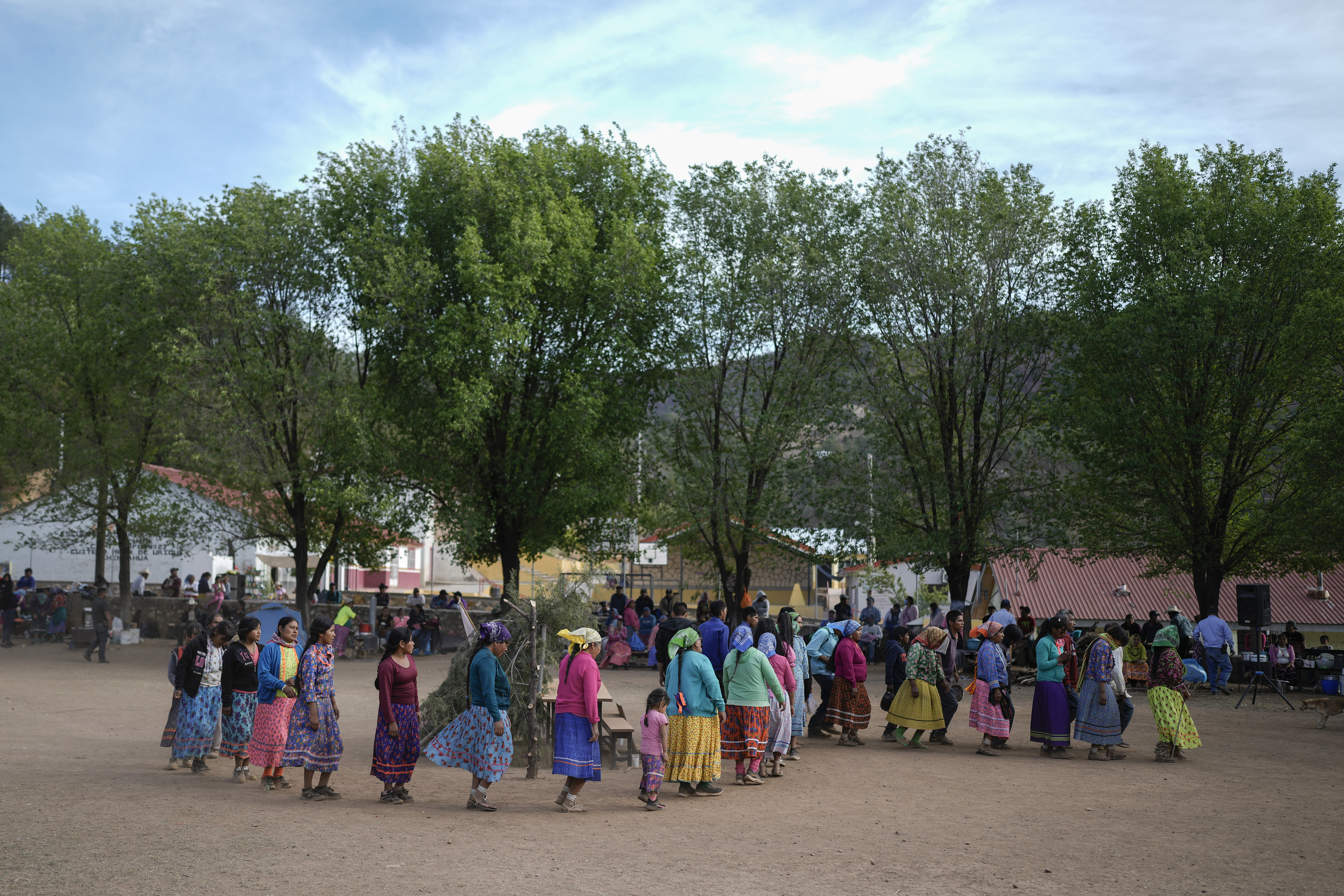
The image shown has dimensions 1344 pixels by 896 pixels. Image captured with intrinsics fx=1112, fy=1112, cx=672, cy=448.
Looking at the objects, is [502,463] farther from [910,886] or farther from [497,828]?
[910,886]

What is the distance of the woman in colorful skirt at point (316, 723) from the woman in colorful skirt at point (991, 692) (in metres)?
7.84

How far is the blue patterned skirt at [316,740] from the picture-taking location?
966cm

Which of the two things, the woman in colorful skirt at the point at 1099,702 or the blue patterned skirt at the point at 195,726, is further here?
the woman in colorful skirt at the point at 1099,702

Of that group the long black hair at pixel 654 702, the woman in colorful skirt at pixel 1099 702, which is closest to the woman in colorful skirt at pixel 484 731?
the long black hair at pixel 654 702

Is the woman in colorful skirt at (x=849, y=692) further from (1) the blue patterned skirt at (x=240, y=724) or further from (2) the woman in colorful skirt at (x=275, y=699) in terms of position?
(1) the blue patterned skirt at (x=240, y=724)

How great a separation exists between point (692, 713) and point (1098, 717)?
596 cm

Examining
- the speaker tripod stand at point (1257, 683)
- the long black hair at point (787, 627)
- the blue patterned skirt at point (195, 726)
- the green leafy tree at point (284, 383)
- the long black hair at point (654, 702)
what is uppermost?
the green leafy tree at point (284, 383)

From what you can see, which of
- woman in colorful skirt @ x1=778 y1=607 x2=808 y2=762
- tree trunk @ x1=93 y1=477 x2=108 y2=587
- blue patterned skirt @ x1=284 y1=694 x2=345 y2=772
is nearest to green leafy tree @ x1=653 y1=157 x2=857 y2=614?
woman in colorful skirt @ x1=778 y1=607 x2=808 y2=762

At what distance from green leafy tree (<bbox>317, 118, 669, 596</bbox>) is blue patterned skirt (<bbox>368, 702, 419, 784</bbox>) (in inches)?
617

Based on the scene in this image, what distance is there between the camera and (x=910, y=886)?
699 cm

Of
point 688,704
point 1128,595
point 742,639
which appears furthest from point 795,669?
point 1128,595

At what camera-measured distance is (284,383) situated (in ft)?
86.7

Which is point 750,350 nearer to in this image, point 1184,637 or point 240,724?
point 1184,637

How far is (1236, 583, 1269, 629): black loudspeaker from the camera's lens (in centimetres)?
2125
